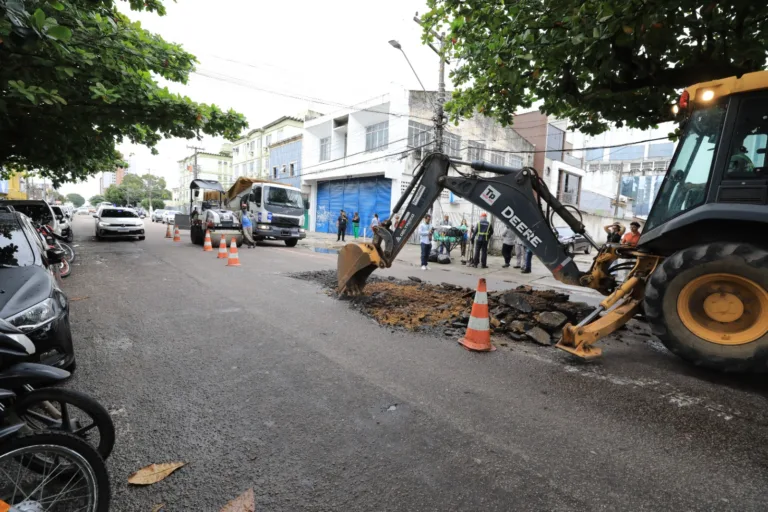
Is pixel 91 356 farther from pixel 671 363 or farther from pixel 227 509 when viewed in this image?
pixel 671 363

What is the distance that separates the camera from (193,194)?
23141mm

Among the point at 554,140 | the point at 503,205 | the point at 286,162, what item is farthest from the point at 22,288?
the point at 554,140

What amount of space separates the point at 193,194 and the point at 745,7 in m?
24.5

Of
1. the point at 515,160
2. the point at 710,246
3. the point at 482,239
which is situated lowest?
the point at 482,239

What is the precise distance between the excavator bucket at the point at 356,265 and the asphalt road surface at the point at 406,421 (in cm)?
142

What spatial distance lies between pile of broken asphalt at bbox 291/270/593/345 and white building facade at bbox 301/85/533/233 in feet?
42.9

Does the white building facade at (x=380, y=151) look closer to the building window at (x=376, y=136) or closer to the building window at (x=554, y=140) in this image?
the building window at (x=376, y=136)

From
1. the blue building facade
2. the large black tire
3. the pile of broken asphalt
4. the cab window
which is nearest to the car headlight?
the pile of broken asphalt

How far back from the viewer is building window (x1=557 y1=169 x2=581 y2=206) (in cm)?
3281

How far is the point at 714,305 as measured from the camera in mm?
3812

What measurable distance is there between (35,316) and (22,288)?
0.49 metres

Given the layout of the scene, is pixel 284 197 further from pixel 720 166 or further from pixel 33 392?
pixel 33 392

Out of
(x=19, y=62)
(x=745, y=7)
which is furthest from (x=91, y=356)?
(x=745, y=7)

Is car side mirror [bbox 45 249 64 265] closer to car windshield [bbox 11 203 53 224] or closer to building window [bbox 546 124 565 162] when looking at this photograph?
car windshield [bbox 11 203 53 224]
